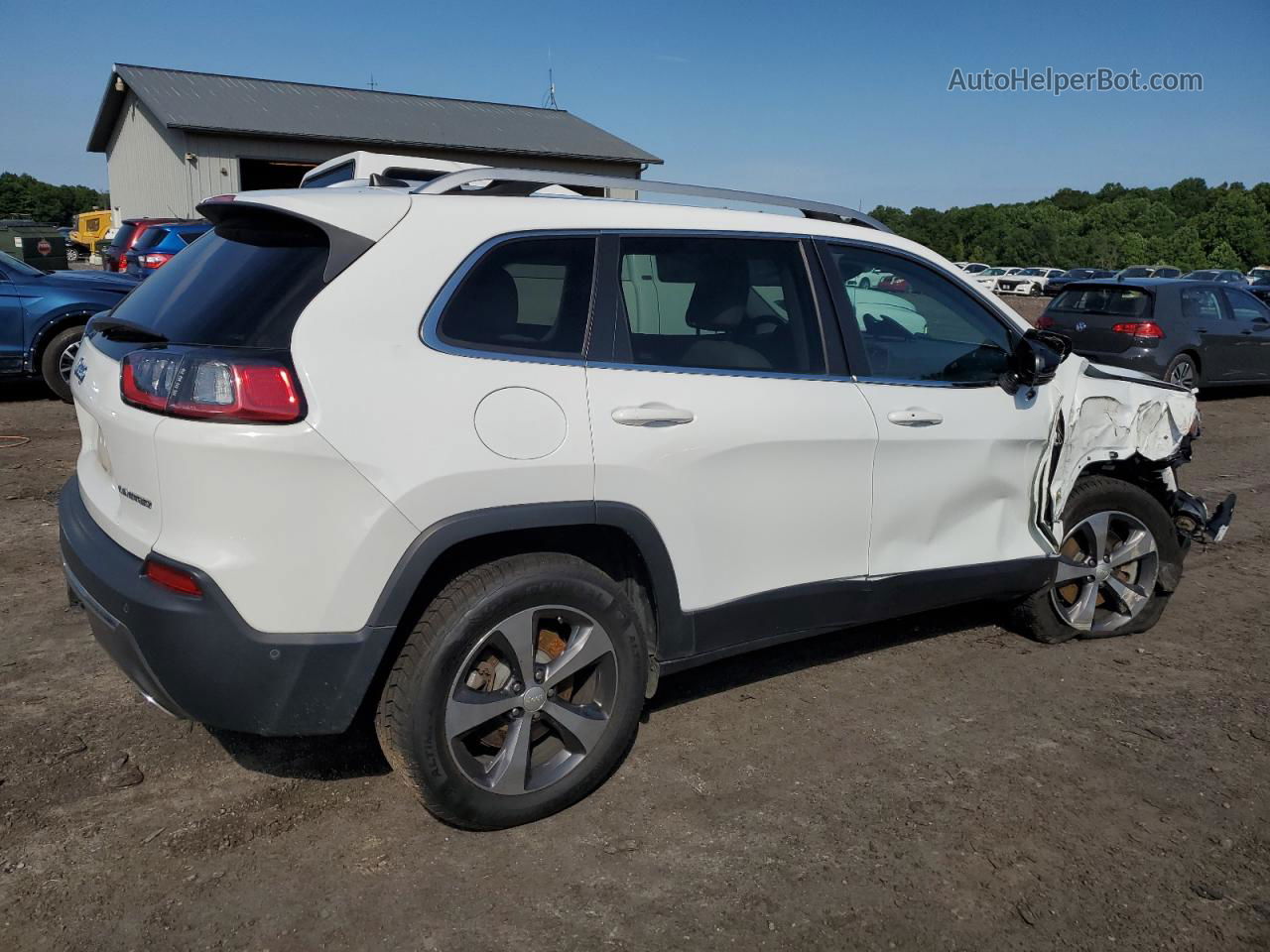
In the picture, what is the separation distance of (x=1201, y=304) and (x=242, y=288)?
13102 mm

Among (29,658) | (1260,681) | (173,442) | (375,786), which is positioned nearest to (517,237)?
(173,442)

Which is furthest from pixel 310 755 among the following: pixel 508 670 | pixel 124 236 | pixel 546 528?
pixel 124 236

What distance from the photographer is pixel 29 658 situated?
4.10 m

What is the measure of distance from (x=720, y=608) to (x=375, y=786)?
1230mm

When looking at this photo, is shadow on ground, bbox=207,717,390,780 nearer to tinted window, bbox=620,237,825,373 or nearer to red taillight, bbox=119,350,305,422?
red taillight, bbox=119,350,305,422

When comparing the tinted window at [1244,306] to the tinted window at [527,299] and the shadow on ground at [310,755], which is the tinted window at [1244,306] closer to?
the tinted window at [527,299]

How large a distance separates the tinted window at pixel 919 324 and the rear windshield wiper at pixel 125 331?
7.38 feet

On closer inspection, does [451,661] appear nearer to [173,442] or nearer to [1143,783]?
[173,442]

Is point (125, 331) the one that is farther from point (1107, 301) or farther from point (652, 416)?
point (1107, 301)

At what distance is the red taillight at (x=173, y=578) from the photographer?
8.58ft

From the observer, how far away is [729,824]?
3.16 metres

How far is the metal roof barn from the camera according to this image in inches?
939

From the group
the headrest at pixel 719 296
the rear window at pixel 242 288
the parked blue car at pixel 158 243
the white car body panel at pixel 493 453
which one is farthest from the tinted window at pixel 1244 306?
the parked blue car at pixel 158 243

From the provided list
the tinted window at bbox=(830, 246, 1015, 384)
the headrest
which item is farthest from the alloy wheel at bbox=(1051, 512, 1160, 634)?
the headrest
